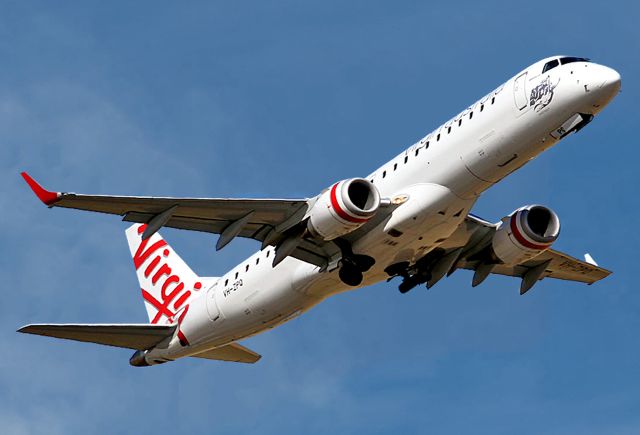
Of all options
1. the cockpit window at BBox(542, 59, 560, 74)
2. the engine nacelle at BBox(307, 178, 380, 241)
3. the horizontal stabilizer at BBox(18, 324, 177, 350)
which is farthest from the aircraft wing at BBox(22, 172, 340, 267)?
the cockpit window at BBox(542, 59, 560, 74)

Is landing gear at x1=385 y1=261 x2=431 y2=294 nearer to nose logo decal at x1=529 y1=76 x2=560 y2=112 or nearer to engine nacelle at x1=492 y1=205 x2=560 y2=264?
engine nacelle at x1=492 y1=205 x2=560 y2=264

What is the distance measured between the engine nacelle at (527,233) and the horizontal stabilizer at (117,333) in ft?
40.3

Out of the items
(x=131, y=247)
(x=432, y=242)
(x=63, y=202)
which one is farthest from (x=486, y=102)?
(x=131, y=247)

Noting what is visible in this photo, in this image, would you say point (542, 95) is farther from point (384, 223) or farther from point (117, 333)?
point (117, 333)

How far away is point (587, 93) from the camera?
35969mm

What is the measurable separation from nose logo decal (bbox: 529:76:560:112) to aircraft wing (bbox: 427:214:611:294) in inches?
239

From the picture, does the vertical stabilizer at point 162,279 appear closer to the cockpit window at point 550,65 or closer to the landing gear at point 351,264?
the landing gear at point 351,264

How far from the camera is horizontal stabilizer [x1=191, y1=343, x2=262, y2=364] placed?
1859 inches

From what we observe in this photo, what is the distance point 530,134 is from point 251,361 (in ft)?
52.3

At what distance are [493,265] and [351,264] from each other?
6541 mm

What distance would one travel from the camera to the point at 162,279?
1943 inches

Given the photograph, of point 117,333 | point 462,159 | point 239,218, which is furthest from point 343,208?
point 117,333

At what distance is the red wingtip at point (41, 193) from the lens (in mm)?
35250

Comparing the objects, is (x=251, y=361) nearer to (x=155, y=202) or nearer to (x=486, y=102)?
(x=155, y=202)
